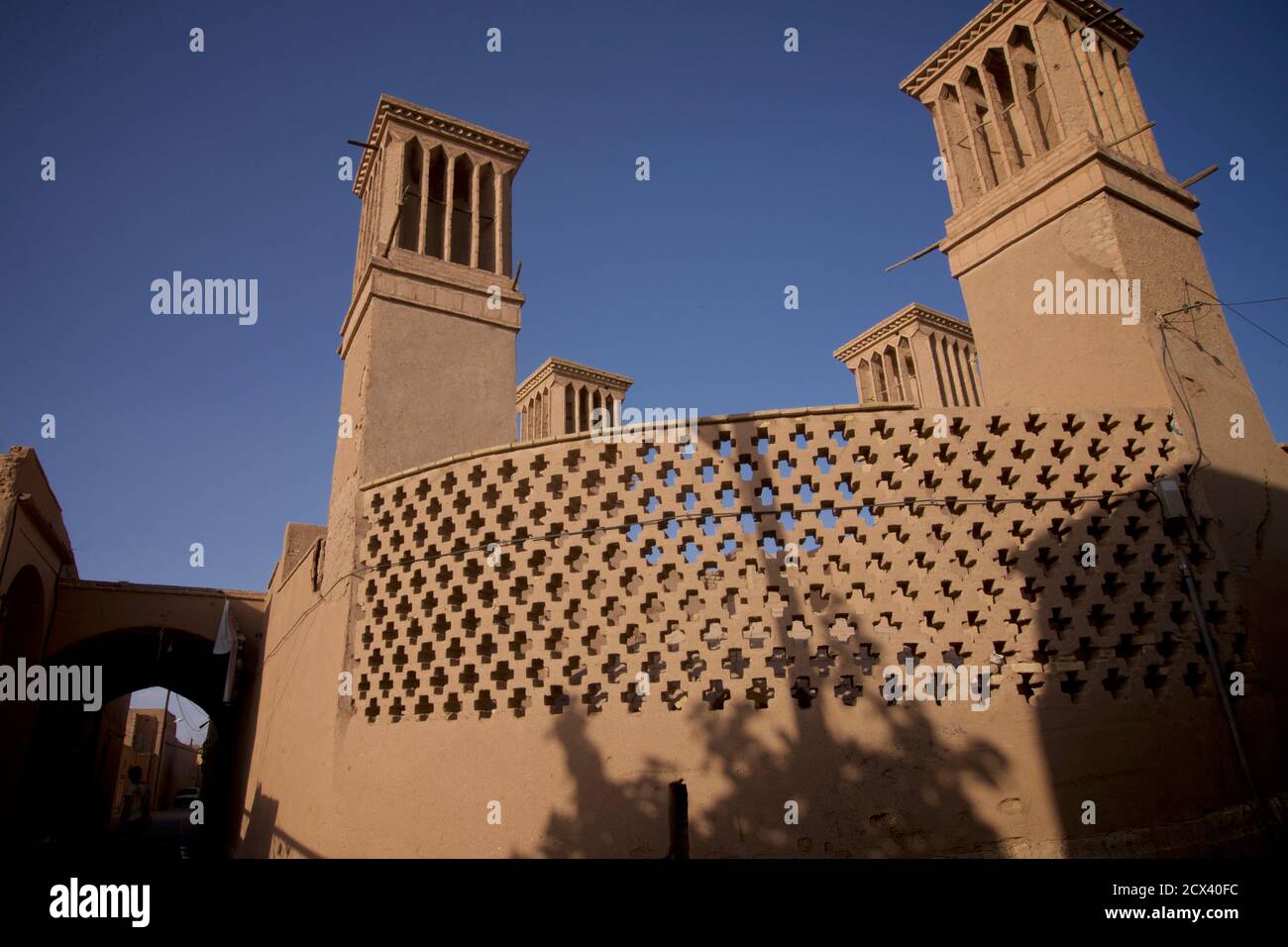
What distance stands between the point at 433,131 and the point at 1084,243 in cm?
871

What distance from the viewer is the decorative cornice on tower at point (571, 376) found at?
22.4m

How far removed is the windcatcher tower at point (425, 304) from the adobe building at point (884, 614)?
2.96ft

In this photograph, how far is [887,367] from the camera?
63.3 feet

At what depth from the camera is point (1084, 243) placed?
8430mm

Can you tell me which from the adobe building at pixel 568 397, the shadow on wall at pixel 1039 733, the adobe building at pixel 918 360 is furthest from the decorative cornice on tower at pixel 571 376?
the shadow on wall at pixel 1039 733
